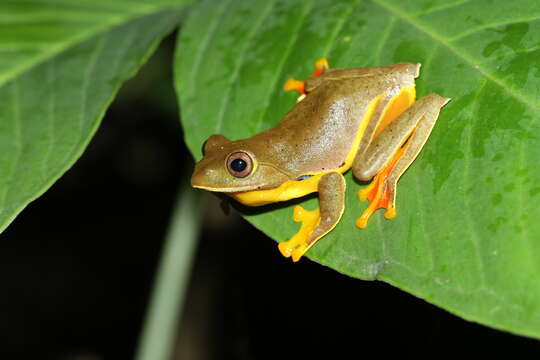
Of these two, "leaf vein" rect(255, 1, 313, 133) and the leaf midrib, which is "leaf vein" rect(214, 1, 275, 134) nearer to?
"leaf vein" rect(255, 1, 313, 133)

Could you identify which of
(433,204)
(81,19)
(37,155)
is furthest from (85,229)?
(433,204)

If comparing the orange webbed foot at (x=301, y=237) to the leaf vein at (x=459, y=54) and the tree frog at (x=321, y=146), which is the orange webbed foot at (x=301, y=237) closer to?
the tree frog at (x=321, y=146)

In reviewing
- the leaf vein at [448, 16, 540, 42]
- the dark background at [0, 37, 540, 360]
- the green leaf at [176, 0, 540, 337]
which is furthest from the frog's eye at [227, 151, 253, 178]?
the dark background at [0, 37, 540, 360]

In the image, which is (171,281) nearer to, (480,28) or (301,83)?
(301,83)

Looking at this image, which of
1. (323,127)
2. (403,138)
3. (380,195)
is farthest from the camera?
(323,127)

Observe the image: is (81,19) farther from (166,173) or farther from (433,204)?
(166,173)

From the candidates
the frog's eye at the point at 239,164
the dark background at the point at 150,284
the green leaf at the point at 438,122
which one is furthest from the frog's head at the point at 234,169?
the dark background at the point at 150,284

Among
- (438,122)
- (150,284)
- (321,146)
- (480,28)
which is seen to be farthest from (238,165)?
(150,284)
